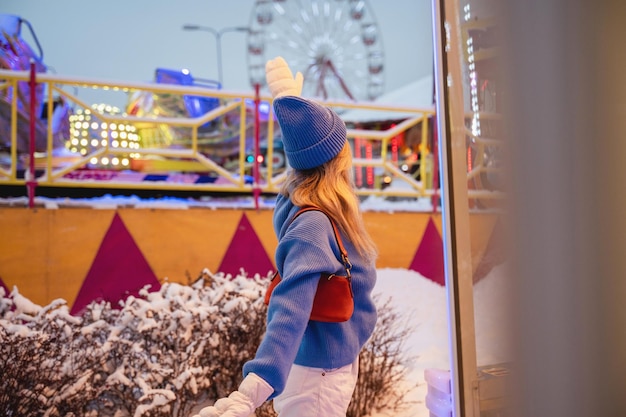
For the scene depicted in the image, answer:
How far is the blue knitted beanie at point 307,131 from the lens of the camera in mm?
1688

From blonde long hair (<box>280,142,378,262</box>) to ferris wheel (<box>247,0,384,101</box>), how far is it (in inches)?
245

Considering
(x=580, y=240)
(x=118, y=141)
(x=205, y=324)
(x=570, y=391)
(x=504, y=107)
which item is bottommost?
(x=205, y=324)

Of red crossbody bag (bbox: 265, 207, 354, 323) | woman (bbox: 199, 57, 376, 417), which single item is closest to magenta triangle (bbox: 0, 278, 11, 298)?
woman (bbox: 199, 57, 376, 417)

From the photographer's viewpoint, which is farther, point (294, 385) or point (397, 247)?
point (397, 247)

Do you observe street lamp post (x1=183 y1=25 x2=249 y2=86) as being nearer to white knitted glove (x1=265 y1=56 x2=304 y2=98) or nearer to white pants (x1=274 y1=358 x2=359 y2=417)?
white knitted glove (x1=265 y1=56 x2=304 y2=98)

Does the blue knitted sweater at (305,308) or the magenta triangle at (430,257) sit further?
the magenta triangle at (430,257)

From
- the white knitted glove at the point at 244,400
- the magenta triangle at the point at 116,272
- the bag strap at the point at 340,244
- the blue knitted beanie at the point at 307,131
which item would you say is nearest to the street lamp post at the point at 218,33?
the magenta triangle at the point at 116,272

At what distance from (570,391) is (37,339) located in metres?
2.63

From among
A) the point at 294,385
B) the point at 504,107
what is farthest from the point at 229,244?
the point at 504,107

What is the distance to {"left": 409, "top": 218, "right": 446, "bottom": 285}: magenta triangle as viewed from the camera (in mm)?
4023

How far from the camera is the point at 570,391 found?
0.89 meters

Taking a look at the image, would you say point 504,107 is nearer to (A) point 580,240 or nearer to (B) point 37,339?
(A) point 580,240

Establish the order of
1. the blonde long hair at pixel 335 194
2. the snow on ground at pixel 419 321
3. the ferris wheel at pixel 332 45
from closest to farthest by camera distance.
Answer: the blonde long hair at pixel 335 194 → the snow on ground at pixel 419 321 → the ferris wheel at pixel 332 45

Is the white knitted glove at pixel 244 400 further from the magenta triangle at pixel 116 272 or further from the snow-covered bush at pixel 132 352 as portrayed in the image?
the magenta triangle at pixel 116 272
